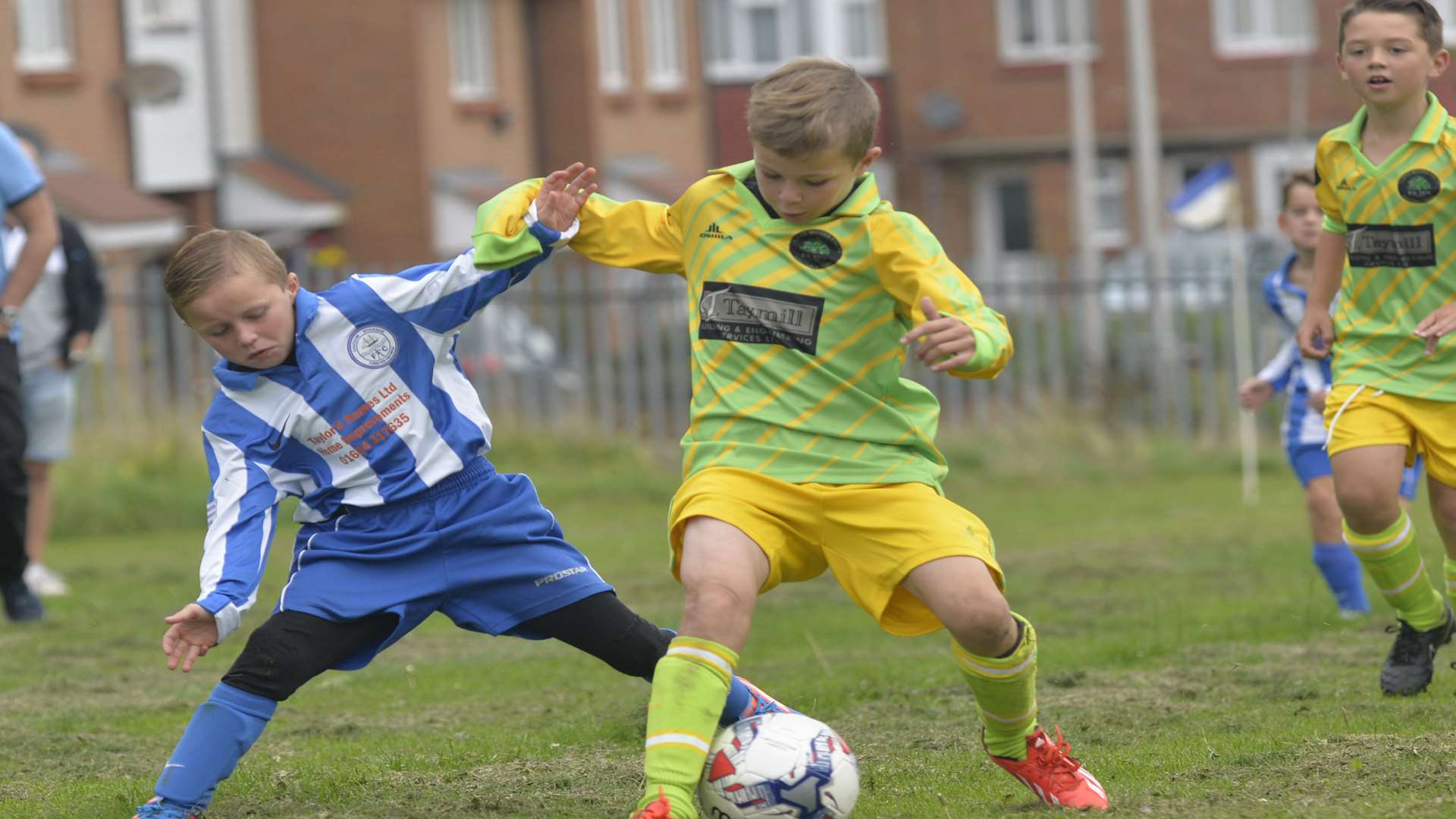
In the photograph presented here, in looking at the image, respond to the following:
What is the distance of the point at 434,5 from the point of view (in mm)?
28453

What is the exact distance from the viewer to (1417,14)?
600 centimetres

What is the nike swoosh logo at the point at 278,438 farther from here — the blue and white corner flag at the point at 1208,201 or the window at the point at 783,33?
the window at the point at 783,33

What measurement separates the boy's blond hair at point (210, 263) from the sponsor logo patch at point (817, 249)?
51.3 inches

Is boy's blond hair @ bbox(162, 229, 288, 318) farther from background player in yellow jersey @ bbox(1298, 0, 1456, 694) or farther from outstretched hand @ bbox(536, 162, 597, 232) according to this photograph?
background player in yellow jersey @ bbox(1298, 0, 1456, 694)

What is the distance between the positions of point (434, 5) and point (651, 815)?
2524 cm

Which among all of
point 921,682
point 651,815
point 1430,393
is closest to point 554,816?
point 651,815

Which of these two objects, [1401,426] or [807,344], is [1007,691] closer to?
[807,344]

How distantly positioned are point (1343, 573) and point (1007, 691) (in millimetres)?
3717

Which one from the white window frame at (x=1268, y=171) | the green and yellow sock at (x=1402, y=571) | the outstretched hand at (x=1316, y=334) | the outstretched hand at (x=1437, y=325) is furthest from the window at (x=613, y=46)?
the outstretched hand at (x=1437, y=325)

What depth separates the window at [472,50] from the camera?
29250 mm

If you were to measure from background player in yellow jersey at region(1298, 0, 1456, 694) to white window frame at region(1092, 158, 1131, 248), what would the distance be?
1214 inches

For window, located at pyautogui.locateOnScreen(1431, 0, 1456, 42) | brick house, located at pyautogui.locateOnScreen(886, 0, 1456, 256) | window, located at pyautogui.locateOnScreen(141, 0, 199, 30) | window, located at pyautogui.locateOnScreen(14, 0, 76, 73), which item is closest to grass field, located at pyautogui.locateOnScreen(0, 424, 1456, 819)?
window, located at pyautogui.locateOnScreen(14, 0, 76, 73)

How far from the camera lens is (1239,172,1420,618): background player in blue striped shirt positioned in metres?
8.09

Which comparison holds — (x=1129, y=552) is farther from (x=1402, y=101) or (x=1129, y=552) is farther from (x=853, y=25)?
(x=853, y=25)
